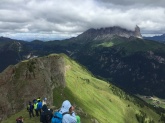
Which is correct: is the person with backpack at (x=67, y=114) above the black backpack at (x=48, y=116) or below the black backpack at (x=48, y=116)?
above

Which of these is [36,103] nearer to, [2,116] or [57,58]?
[2,116]

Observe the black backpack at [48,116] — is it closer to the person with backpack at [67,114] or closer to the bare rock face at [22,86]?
the person with backpack at [67,114]

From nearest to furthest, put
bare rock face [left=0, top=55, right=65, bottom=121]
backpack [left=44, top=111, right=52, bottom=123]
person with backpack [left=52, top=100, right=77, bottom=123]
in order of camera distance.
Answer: person with backpack [left=52, top=100, right=77, bottom=123] < backpack [left=44, top=111, right=52, bottom=123] < bare rock face [left=0, top=55, right=65, bottom=121]

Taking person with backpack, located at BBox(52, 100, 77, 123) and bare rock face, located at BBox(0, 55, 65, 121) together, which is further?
bare rock face, located at BBox(0, 55, 65, 121)

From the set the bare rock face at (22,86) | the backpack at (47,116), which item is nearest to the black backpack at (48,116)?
the backpack at (47,116)

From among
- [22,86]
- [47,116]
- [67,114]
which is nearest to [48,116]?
[47,116]

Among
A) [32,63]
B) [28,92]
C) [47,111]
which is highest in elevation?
[47,111]

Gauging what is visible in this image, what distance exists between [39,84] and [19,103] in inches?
461

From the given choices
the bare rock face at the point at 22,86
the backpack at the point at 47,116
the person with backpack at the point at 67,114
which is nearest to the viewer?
the person with backpack at the point at 67,114

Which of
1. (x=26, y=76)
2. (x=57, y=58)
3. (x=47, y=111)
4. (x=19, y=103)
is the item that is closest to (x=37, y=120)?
(x=47, y=111)

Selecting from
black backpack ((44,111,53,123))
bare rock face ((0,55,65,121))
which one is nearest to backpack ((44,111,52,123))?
black backpack ((44,111,53,123))

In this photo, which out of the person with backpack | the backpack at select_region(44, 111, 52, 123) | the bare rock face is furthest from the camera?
the bare rock face

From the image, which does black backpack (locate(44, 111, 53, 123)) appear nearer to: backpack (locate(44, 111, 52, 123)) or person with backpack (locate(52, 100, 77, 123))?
backpack (locate(44, 111, 52, 123))

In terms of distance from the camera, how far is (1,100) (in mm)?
118375
